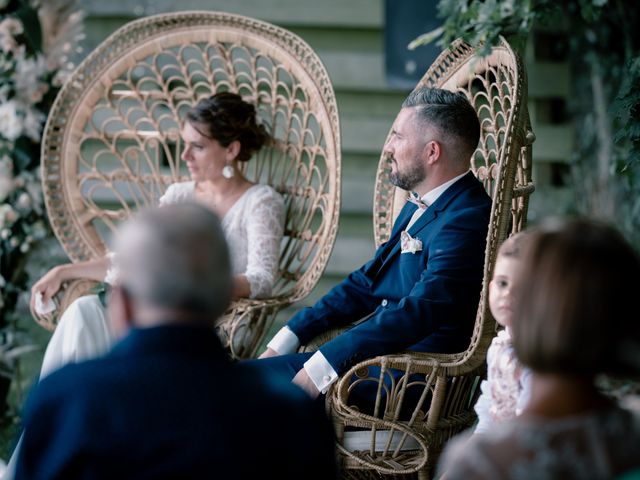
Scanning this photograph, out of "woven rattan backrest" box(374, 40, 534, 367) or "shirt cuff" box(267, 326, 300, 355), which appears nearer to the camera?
"woven rattan backrest" box(374, 40, 534, 367)

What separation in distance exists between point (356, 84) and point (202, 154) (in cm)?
173

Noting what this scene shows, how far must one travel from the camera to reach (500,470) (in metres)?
1.30

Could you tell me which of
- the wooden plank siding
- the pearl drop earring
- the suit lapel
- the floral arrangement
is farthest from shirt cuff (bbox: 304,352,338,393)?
the wooden plank siding

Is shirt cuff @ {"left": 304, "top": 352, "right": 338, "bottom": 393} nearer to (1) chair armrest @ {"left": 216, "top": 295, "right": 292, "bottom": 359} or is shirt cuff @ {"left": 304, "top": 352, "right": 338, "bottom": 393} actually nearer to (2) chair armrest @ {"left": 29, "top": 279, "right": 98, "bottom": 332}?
(1) chair armrest @ {"left": 216, "top": 295, "right": 292, "bottom": 359}

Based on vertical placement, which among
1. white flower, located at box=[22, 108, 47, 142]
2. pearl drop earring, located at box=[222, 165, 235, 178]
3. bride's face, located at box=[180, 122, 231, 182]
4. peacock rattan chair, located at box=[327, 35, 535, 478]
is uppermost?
white flower, located at box=[22, 108, 47, 142]

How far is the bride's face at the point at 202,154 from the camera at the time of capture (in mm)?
3469

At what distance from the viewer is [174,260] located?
136cm

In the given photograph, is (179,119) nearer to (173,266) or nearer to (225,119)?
(225,119)

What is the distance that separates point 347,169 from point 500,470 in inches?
152

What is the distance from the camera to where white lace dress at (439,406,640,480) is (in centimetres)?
129

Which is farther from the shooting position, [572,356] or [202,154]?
[202,154]

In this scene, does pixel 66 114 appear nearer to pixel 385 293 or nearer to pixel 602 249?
pixel 385 293

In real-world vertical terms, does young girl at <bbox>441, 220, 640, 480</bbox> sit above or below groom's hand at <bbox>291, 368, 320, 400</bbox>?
above

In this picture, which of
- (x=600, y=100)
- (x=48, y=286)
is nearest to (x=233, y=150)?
(x=48, y=286)
